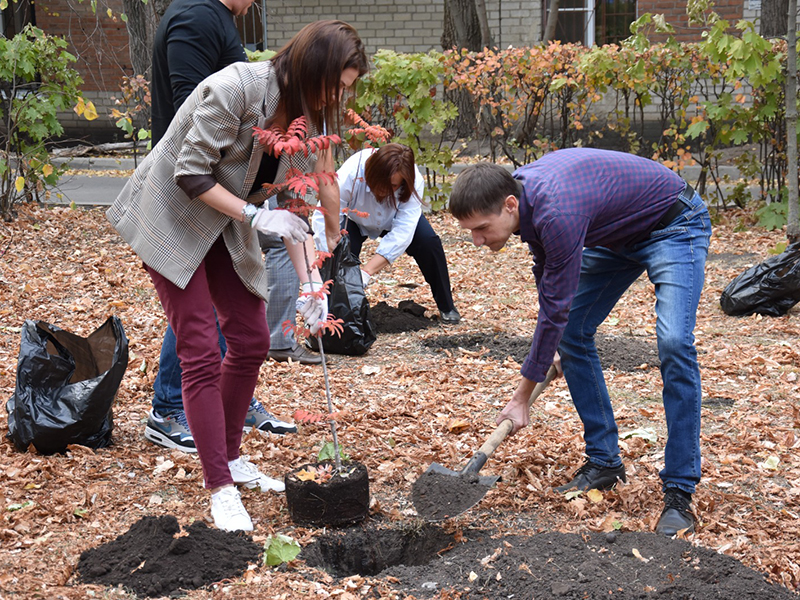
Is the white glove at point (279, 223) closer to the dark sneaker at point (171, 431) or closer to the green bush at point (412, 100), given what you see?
the dark sneaker at point (171, 431)

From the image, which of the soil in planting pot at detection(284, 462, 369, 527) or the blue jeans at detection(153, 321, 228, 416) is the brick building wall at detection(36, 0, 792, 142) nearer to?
the blue jeans at detection(153, 321, 228, 416)

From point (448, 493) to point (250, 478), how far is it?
32.6 inches

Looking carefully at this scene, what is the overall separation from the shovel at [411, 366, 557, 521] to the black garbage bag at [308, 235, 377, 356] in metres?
2.15

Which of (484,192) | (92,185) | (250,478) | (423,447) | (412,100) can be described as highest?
(412,100)

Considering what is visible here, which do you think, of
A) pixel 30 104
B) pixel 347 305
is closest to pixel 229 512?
pixel 347 305

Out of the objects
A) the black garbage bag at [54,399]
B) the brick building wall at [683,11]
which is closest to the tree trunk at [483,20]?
the brick building wall at [683,11]

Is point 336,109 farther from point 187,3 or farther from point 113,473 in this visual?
point 113,473

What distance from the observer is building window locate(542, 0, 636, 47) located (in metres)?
15.5

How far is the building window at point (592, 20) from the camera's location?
15.5 metres

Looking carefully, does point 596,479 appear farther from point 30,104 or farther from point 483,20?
point 483,20

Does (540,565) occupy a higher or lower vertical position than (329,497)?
lower

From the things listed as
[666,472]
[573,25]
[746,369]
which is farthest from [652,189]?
[573,25]

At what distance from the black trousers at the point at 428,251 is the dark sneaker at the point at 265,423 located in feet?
6.34

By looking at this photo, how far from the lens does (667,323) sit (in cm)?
273
